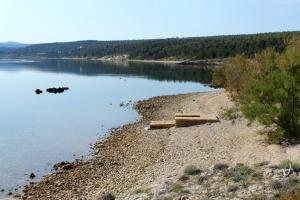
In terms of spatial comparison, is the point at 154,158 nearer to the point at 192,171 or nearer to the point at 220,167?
the point at 192,171

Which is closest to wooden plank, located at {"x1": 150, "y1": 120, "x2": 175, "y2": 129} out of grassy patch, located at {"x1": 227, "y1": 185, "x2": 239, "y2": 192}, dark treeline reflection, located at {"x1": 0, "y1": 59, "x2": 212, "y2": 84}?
grassy patch, located at {"x1": 227, "y1": 185, "x2": 239, "y2": 192}

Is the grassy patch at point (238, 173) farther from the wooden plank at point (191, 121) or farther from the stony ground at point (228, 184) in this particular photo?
the wooden plank at point (191, 121)

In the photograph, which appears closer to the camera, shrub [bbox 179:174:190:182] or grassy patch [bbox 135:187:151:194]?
grassy patch [bbox 135:187:151:194]

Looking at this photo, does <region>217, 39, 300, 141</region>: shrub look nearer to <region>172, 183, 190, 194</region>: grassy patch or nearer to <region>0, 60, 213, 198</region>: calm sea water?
<region>172, 183, 190, 194</region>: grassy patch

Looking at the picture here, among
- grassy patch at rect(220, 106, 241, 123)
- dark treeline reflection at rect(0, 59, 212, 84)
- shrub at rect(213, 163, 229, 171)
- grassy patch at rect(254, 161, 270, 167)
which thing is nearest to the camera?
grassy patch at rect(254, 161, 270, 167)

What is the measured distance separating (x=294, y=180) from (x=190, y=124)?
17992 millimetres

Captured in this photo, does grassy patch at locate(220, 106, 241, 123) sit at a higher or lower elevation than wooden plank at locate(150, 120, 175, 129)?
higher

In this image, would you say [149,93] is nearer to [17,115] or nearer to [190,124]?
[17,115]

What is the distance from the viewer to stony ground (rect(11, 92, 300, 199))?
19453mm

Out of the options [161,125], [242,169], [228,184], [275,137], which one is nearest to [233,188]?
[228,184]

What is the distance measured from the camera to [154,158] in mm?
24750

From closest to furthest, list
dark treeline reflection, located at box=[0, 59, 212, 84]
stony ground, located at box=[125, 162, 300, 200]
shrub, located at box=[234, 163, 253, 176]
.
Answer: stony ground, located at box=[125, 162, 300, 200]
shrub, located at box=[234, 163, 253, 176]
dark treeline reflection, located at box=[0, 59, 212, 84]

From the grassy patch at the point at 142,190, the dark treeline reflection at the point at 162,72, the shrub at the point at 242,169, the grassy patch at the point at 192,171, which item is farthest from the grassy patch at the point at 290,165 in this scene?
the dark treeline reflection at the point at 162,72

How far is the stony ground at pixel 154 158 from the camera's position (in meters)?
19.5
